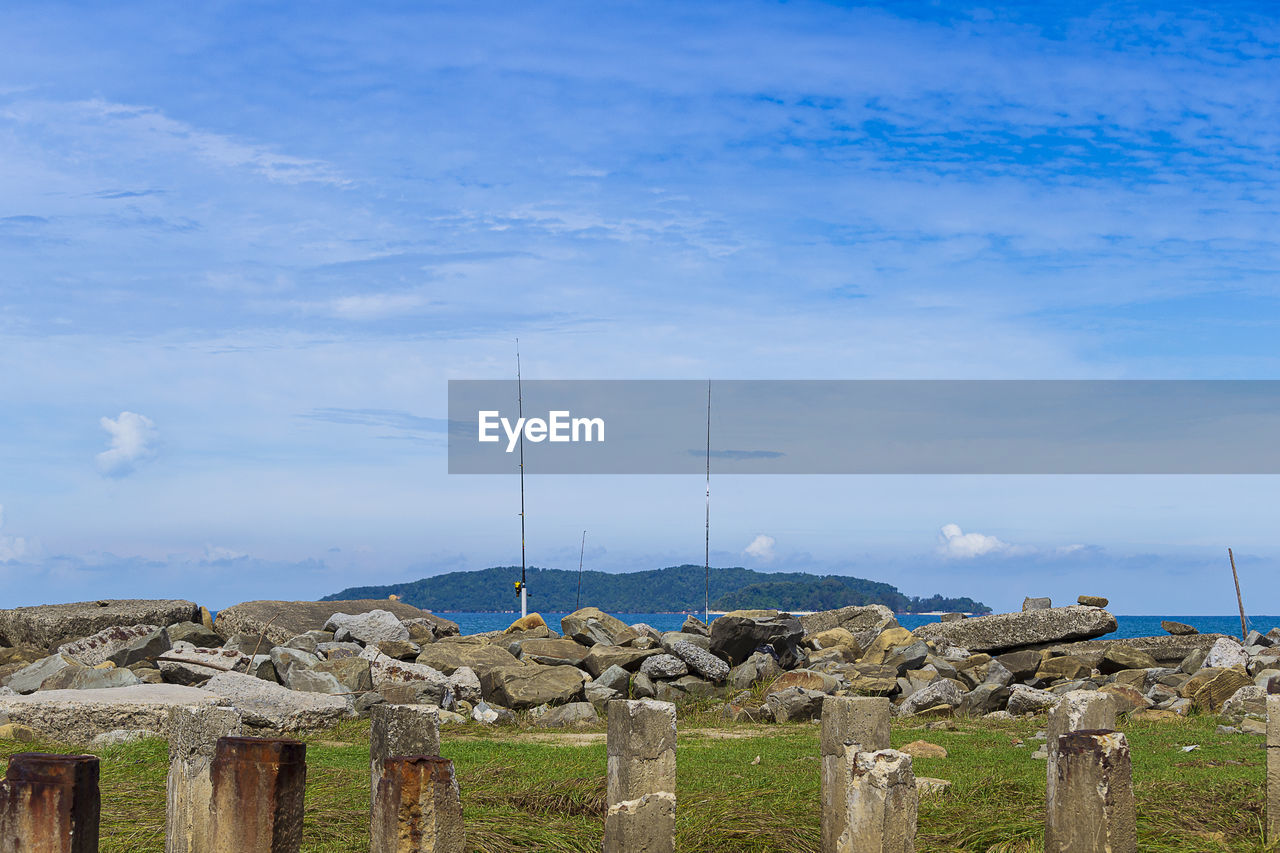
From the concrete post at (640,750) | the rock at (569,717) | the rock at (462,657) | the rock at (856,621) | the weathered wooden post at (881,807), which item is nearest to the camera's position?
the weathered wooden post at (881,807)

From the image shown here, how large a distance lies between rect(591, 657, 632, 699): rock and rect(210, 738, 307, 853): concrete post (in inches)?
626

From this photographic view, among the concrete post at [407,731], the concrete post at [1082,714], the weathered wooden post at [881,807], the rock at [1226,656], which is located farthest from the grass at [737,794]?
the rock at [1226,656]

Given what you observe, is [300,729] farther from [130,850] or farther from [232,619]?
[232,619]

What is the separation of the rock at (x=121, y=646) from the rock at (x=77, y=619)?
163 centimetres

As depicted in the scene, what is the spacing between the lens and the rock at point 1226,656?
70.0ft

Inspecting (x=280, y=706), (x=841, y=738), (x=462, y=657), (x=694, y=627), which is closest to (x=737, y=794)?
(x=841, y=738)

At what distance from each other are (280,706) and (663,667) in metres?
7.09

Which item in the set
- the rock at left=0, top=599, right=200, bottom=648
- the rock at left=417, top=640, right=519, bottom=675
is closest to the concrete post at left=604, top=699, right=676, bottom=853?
the rock at left=417, top=640, right=519, bottom=675

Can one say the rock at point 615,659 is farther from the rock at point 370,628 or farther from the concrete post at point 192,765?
the concrete post at point 192,765

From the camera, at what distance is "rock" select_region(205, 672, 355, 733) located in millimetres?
15094

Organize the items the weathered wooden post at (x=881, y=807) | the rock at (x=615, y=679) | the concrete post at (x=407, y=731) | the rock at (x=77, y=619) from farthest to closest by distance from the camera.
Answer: the rock at (x=77, y=619), the rock at (x=615, y=679), the concrete post at (x=407, y=731), the weathered wooden post at (x=881, y=807)

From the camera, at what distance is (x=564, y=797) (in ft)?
31.4

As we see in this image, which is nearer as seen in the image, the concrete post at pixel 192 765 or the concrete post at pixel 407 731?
the concrete post at pixel 192 765

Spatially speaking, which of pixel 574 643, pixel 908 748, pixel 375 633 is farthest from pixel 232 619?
pixel 908 748
